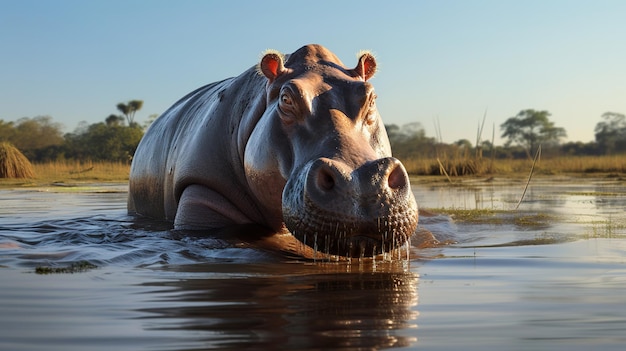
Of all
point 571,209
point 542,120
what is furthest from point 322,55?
point 542,120

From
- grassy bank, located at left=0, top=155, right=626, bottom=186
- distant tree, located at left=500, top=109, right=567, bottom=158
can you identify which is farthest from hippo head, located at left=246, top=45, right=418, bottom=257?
distant tree, located at left=500, top=109, right=567, bottom=158

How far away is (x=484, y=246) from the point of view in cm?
471

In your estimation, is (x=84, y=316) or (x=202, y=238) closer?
(x=84, y=316)

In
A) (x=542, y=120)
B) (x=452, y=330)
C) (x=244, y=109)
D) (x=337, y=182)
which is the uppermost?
(x=542, y=120)

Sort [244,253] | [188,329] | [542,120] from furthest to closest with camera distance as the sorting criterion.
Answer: [542,120] → [244,253] → [188,329]

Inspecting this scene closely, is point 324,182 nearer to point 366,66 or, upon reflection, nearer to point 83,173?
point 366,66

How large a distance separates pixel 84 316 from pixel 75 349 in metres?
0.43

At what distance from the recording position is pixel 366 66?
16.0 ft

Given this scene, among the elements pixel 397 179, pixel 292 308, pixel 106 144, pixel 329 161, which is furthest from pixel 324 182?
pixel 106 144

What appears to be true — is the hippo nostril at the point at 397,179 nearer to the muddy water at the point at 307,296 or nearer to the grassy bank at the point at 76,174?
the muddy water at the point at 307,296

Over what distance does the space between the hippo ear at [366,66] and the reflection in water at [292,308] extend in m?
1.54

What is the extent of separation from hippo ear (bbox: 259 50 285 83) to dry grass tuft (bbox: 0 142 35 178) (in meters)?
15.3

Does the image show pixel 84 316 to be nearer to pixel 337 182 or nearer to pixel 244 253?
pixel 337 182

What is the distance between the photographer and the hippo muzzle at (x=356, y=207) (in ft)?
11.3
